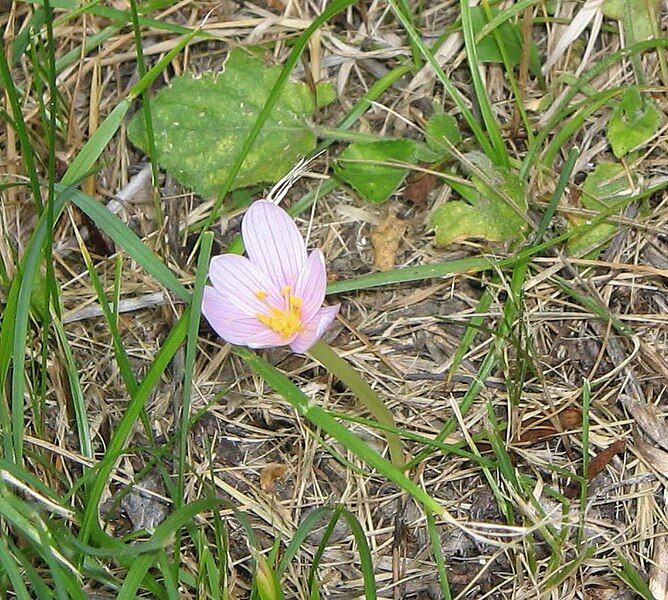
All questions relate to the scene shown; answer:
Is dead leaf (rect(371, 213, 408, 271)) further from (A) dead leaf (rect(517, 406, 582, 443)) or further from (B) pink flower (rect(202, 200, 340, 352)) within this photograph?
(A) dead leaf (rect(517, 406, 582, 443))

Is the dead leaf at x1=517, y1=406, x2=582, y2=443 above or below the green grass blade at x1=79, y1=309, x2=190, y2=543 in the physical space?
below

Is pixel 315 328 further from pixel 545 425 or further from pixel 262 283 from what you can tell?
pixel 545 425

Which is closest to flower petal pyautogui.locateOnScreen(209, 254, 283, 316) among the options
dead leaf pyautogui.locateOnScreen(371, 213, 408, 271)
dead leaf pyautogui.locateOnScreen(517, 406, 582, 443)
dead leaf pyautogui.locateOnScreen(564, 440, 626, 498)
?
dead leaf pyautogui.locateOnScreen(371, 213, 408, 271)

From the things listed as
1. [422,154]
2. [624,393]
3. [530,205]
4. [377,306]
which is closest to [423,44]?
[422,154]

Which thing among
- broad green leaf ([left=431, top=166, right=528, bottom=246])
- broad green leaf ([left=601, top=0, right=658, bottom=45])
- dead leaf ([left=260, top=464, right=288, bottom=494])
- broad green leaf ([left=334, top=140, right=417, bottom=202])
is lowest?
dead leaf ([left=260, top=464, right=288, bottom=494])

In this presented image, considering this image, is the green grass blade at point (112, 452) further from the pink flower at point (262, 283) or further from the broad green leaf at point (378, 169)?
the broad green leaf at point (378, 169)

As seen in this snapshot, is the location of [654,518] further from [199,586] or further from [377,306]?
[199,586]
